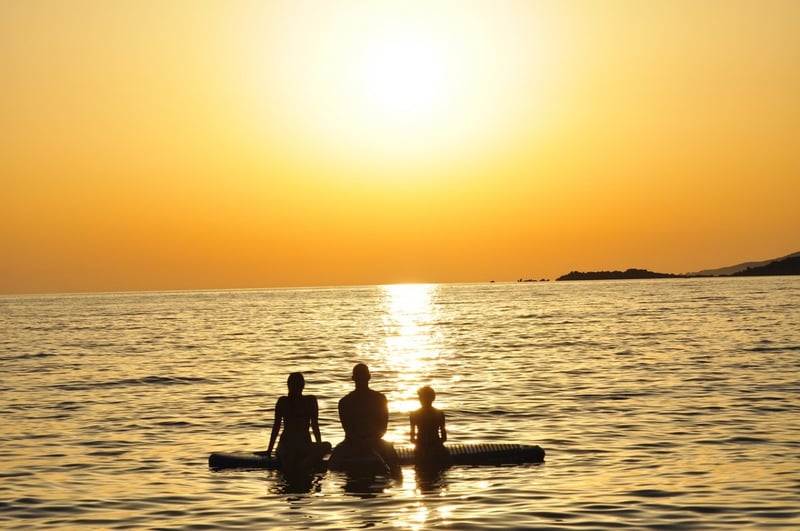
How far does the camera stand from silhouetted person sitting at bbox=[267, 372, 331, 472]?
20234mm

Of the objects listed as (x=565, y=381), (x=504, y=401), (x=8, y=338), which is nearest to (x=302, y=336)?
(x=8, y=338)

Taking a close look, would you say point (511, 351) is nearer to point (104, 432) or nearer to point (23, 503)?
point (104, 432)

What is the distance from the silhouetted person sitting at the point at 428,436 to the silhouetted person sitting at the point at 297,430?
77.3 inches

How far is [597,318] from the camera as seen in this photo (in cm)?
10219

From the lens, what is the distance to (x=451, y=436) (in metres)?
26.2

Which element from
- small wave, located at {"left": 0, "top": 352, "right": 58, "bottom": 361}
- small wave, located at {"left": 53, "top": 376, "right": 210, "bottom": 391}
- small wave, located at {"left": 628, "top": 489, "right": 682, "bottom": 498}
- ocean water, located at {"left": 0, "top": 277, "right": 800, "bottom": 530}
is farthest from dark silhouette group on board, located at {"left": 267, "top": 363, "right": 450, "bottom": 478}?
small wave, located at {"left": 0, "top": 352, "right": 58, "bottom": 361}

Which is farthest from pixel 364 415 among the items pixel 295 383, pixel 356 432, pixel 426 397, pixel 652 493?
pixel 652 493

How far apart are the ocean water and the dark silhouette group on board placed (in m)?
0.52

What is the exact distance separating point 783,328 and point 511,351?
24646mm

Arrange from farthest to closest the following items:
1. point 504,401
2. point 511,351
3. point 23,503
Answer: point 511,351
point 504,401
point 23,503

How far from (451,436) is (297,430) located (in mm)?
6756

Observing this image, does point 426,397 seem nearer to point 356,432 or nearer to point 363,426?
point 363,426

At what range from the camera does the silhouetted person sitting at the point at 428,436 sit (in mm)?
20656

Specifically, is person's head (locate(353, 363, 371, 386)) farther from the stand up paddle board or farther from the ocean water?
the stand up paddle board
